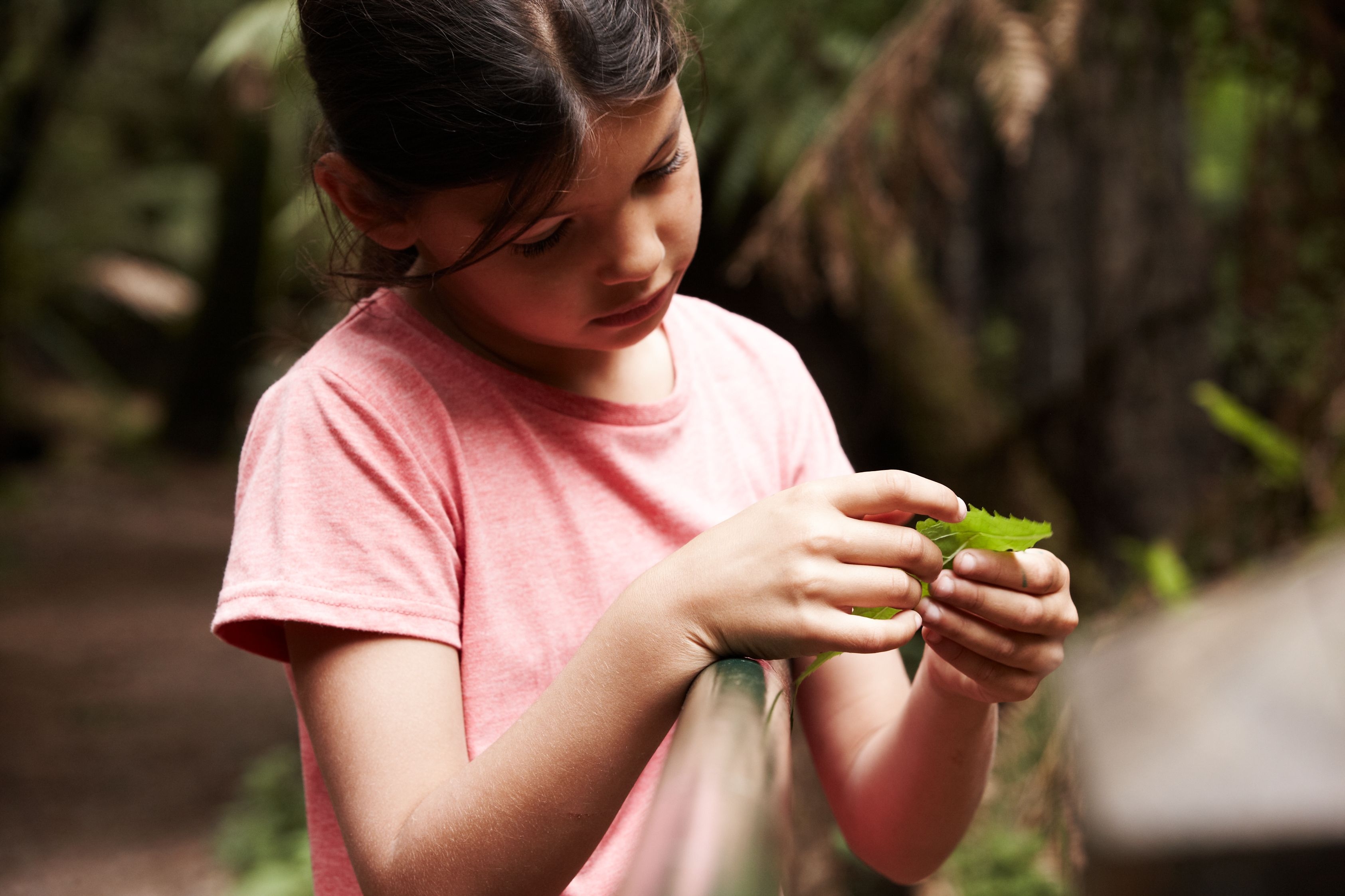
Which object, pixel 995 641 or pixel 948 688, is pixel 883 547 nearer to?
pixel 995 641

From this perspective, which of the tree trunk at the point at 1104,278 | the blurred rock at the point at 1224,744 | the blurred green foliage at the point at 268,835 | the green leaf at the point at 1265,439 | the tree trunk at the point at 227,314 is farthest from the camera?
the tree trunk at the point at 227,314

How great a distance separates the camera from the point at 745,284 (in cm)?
301

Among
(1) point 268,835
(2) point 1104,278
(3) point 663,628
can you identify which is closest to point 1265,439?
(2) point 1104,278

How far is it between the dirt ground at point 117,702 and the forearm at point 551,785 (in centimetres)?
357

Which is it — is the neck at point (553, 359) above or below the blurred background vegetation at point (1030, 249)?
above

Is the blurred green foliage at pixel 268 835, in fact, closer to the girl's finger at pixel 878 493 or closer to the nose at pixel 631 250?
the nose at pixel 631 250

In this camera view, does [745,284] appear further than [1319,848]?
Yes

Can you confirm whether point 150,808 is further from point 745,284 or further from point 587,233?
point 587,233

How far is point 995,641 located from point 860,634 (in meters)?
0.18

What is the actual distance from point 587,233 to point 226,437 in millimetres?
10445

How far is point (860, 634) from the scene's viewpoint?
0.71 meters

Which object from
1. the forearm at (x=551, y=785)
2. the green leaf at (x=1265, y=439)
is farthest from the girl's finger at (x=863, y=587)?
the green leaf at (x=1265, y=439)

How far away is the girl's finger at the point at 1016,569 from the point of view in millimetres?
798

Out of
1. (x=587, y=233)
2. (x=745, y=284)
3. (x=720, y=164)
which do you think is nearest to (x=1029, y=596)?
(x=587, y=233)
